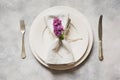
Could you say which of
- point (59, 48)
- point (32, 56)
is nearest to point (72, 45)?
point (59, 48)

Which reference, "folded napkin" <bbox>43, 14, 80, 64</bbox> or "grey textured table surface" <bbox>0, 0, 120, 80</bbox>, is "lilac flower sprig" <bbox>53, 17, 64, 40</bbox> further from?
"grey textured table surface" <bbox>0, 0, 120, 80</bbox>

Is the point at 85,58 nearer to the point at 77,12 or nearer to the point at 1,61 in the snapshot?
the point at 77,12

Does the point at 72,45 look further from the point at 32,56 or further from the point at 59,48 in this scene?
the point at 32,56

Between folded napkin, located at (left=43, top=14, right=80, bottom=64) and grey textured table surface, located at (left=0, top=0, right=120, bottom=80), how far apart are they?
68 millimetres

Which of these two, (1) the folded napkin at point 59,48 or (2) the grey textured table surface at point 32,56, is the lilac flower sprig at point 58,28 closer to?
(1) the folded napkin at point 59,48

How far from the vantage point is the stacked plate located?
0.96 metres

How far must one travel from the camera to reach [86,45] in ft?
3.17

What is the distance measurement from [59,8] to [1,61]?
1.04ft

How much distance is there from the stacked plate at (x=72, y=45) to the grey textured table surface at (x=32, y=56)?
3 centimetres

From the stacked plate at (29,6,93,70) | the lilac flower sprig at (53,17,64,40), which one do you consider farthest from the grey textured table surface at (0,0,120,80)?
the lilac flower sprig at (53,17,64,40)

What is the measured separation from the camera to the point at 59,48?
961mm

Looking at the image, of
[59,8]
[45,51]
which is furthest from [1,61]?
[59,8]

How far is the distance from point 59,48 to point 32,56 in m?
0.12

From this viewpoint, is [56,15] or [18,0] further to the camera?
[18,0]
